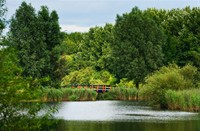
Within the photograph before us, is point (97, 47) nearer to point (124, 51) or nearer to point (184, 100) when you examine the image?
point (124, 51)

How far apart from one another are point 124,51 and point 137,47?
2056 mm

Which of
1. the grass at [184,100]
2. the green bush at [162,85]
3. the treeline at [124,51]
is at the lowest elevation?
the grass at [184,100]

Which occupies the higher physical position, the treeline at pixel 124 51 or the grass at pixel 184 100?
the treeline at pixel 124 51

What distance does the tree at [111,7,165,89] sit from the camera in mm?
69438

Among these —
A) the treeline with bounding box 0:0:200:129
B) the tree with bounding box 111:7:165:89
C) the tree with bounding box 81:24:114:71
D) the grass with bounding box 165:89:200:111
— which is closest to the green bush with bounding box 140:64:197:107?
the treeline with bounding box 0:0:200:129

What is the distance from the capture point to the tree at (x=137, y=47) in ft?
228

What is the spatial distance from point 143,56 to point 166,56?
423cm

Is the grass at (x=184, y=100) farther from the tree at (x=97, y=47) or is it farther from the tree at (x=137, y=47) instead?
the tree at (x=97, y=47)

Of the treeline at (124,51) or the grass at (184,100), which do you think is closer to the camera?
the grass at (184,100)

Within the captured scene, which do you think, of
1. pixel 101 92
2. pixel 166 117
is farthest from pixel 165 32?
pixel 166 117

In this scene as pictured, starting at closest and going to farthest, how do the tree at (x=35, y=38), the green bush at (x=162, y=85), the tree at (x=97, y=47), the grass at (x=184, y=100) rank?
1. the grass at (x=184, y=100)
2. the green bush at (x=162, y=85)
3. the tree at (x=35, y=38)
4. the tree at (x=97, y=47)

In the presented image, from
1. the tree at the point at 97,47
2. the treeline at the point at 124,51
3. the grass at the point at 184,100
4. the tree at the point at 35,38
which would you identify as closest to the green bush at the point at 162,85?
the treeline at the point at 124,51

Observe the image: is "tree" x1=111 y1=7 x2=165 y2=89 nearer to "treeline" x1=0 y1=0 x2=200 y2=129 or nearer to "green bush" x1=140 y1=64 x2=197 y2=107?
"treeline" x1=0 y1=0 x2=200 y2=129

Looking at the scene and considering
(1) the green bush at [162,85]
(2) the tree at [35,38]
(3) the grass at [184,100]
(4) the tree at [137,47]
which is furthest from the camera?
(4) the tree at [137,47]
